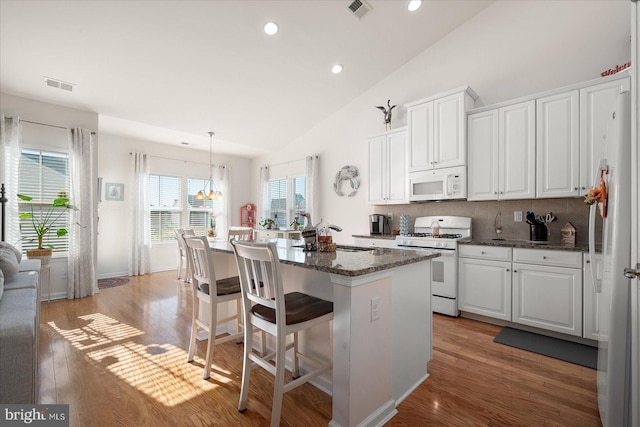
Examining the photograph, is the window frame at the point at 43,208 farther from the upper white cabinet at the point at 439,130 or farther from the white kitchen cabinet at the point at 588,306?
the white kitchen cabinet at the point at 588,306

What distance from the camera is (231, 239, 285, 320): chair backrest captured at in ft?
4.91

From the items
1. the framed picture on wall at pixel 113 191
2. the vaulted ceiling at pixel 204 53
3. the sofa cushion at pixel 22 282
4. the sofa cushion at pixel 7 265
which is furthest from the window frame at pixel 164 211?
the sofa cushion at pixel 7 265

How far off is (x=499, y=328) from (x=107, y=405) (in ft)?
11.5

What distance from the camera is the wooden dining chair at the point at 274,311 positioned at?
1.51 meters

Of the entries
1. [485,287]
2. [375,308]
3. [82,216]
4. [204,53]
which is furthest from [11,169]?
[485,287]

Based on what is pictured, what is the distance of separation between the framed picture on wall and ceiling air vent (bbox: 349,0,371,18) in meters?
5.16

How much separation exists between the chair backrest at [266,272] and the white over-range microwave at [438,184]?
9.20 feet

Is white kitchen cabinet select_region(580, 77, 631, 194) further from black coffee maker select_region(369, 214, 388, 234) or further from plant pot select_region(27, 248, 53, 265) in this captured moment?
plant pot select_region(27, 248, 53, 265)

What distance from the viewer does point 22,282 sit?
221cm

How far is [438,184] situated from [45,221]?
547 cm

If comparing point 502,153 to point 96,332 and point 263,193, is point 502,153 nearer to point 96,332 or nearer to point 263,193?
point 96,332

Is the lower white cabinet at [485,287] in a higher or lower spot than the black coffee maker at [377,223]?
lower

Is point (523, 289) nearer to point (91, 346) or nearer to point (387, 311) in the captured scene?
point (387, 311)

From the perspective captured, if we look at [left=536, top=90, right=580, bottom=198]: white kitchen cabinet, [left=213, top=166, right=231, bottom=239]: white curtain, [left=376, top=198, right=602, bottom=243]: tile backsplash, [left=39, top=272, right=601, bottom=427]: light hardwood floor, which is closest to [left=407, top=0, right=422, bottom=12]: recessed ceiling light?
[left=536, top=90, right=580, bottom=198]: white kitchen cabinet
